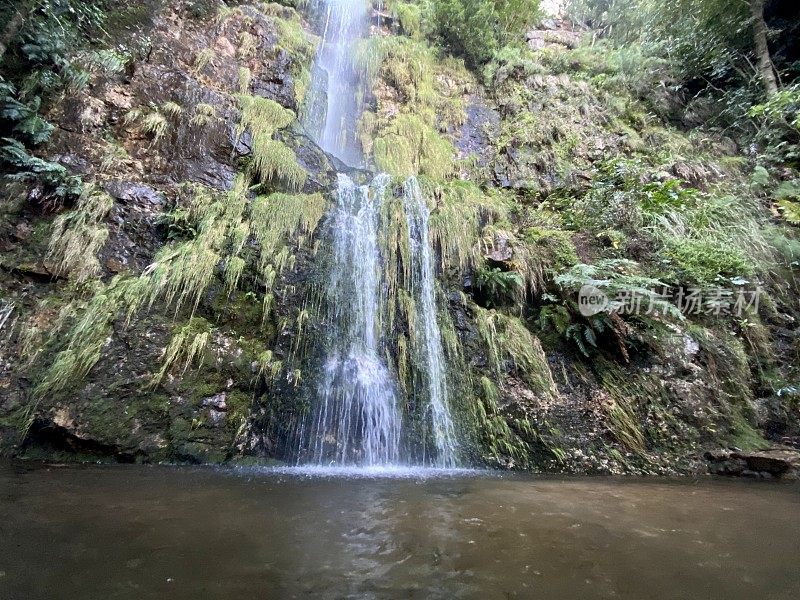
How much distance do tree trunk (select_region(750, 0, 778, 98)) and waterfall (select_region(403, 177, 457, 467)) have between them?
941 cm

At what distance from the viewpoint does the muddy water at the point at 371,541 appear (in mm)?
1747

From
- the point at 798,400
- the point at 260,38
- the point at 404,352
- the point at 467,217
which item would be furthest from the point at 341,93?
the point at 798,400

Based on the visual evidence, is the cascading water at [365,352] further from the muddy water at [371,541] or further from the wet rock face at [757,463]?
the wet rock face at [757,463]

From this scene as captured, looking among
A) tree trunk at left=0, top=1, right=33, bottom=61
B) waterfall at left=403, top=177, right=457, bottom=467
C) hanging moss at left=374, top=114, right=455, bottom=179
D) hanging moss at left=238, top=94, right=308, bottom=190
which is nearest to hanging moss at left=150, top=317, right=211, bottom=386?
waterfall at left=403, top=177, right=457, bottom=467

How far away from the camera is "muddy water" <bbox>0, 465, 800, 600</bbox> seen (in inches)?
68.8

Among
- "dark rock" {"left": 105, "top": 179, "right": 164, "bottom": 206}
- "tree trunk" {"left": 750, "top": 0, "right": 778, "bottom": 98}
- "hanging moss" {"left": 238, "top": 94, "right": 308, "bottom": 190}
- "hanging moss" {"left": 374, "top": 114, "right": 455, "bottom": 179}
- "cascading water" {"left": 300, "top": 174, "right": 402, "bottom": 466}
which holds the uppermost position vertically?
"tree trunk" {"left": 750, "top": 0, "right": 778, "bottom": 98}

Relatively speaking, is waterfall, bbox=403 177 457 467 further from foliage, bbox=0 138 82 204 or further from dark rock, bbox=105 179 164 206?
foliage, bbox=0 138 82 204

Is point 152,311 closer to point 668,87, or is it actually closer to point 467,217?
point 467,217

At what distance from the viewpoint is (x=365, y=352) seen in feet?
19.9

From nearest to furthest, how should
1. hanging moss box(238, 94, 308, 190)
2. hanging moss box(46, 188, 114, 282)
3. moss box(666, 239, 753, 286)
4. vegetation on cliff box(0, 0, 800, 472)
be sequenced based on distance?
vegetation on cliff box(0, 0, 800, 472) → hanging moss box(46, 188, 114, 282) → moss box(666, 239, 753, 286) → hanging moss box(238, 94, 308, 190)

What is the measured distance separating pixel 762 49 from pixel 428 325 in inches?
448

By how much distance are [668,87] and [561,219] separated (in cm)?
759

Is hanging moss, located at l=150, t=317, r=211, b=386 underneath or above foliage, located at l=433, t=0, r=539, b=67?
underneath

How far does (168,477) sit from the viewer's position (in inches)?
146
